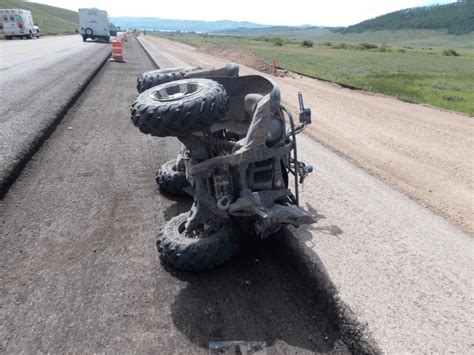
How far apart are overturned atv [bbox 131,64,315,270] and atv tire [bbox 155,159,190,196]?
4.39ft

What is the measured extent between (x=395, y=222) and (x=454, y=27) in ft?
542

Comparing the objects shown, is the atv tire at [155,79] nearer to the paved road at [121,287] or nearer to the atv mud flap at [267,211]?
the paved road at [121,287]

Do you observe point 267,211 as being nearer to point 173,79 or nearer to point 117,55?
point 173,79

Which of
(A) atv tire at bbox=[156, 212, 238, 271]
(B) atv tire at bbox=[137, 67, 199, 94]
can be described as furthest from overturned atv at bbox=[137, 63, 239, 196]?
(A) atv tire at bbox=[156, 212, 238, 271]

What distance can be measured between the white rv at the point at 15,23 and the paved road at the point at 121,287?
140 ft

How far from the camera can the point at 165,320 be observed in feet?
10.9

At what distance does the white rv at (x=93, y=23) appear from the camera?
4295 cm

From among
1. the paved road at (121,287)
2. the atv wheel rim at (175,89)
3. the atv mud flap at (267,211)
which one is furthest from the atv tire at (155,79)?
the atv mud flap at (267,211)

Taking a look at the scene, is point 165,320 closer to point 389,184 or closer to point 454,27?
point 389,184

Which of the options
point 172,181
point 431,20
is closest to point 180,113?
point 172,181

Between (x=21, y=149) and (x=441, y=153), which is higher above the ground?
(x=21, y=149)

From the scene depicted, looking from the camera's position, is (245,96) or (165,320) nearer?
(165,320)

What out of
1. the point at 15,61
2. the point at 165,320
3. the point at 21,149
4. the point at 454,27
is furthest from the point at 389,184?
the point at 454,27

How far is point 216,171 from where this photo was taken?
13.0 ft
